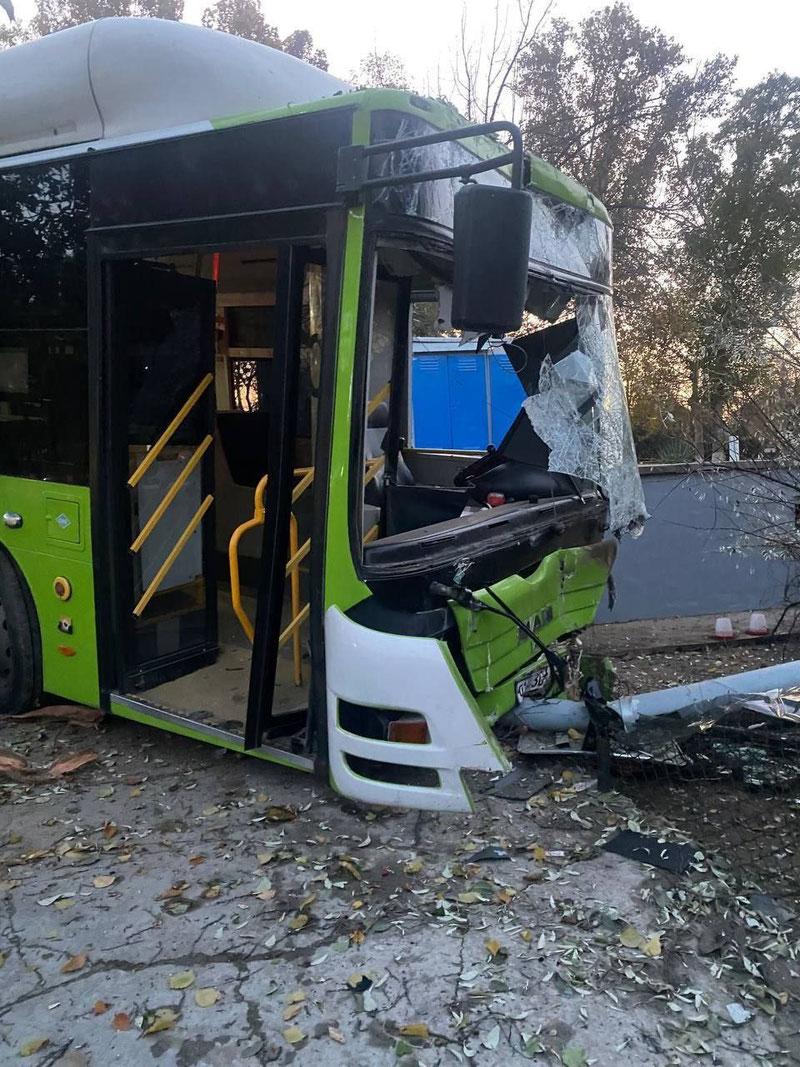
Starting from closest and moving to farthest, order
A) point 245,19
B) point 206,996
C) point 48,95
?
point 206,996
point 48,95
point 245,19

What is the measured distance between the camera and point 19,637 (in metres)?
4.60

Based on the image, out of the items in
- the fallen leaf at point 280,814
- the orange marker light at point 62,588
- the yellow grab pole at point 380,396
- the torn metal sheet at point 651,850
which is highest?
the yellow grab pole at point 380,396

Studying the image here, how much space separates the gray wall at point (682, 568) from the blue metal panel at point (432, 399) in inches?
166

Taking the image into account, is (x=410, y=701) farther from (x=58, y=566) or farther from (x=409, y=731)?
(x=58, y=566)

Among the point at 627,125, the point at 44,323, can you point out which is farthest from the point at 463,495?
the point at 627,125

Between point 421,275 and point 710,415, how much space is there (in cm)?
360

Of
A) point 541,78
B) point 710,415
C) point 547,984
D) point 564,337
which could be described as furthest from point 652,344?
point 547,984

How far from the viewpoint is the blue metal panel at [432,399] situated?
1220cm

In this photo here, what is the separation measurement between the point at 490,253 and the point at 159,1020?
8.57 feet

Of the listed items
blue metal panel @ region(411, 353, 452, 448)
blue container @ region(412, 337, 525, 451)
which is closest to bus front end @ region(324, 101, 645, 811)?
blue container @ region(412, 337, 525, 451)

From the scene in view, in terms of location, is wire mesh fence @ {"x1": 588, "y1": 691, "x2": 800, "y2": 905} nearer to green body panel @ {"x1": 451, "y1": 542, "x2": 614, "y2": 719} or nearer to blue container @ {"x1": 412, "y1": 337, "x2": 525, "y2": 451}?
green body panel @ {"x1": 451, "y1": 542, "x2": 614, "y2": 719}

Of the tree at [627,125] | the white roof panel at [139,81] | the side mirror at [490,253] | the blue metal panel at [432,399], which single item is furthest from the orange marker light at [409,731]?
the tree at [627,125]

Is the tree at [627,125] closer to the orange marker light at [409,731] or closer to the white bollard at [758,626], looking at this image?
the white bollard at [758,626]

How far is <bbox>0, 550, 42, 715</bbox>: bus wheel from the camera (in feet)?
15.0
